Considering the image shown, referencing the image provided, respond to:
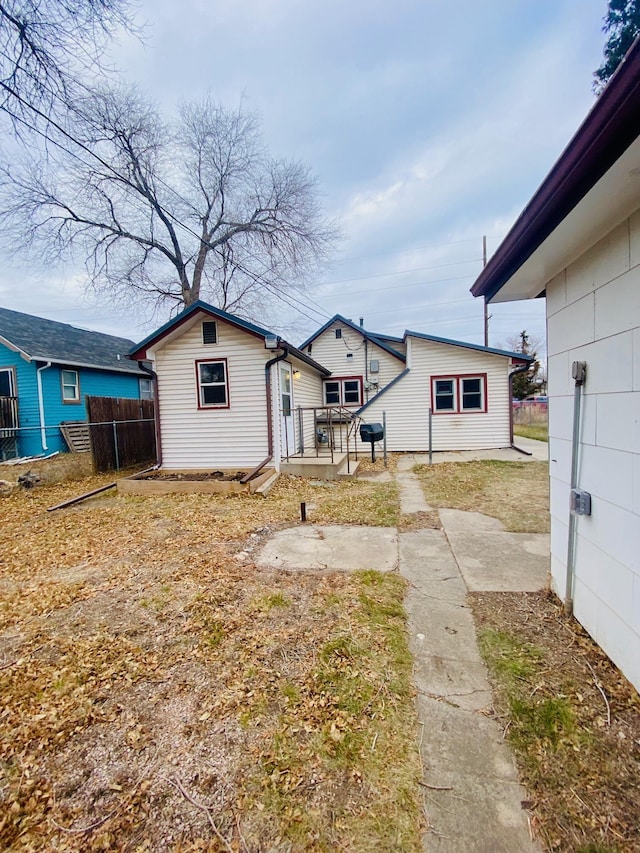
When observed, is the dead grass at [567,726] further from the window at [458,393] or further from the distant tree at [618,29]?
the window at [458,393]

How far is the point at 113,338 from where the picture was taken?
19.5 m

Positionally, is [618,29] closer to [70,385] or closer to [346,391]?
[346,391]

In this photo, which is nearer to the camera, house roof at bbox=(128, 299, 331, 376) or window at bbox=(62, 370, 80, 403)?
house roof at bbox=(128, 299, 331, 376)

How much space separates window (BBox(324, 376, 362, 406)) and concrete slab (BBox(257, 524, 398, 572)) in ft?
31.6

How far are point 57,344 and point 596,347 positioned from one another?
1669 cm

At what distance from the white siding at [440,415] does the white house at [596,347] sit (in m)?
9.41

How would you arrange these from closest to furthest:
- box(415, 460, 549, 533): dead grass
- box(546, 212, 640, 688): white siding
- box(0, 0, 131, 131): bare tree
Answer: box(546, 212, 640, 688): white siding
box(0, 0, 131, 131): bare tree
box(415, 460, 549, 533): dead grass

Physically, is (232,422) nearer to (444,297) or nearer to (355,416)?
(355,416)

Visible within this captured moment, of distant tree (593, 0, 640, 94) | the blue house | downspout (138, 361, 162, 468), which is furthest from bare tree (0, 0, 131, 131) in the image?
the blue house

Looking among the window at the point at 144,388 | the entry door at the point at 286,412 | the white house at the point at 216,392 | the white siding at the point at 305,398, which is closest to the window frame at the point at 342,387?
the white siding at the point at 305,398

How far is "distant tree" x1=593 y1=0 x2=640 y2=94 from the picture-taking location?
3510 millimetres

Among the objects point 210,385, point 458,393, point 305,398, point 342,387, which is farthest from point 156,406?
point 458,393

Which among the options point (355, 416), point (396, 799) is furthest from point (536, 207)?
point (355, 416)

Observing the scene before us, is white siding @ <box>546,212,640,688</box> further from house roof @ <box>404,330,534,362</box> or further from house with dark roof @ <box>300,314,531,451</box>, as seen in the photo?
house with dark roof @ <box>300,314,531,451</box>
